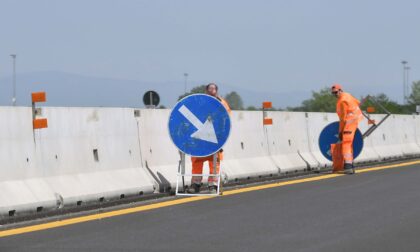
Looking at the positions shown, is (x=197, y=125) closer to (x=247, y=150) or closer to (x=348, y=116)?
(x=247, y=150)

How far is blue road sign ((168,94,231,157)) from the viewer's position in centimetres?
1259

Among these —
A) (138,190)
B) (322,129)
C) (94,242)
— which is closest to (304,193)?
(138,190)

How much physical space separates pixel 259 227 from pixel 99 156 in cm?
366

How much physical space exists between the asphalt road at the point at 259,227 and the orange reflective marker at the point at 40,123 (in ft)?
5.41

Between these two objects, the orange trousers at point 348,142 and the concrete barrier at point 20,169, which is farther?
the orange trousers at point 348,142

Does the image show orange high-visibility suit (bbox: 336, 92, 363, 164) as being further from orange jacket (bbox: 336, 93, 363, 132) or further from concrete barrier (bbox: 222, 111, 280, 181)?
concrete barrier (bbox: 222, 111, 280, 181)

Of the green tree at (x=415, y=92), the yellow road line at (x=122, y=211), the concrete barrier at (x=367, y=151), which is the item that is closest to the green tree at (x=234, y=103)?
the concrete barrier at (x=367, y=151)

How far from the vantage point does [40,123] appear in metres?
10.9

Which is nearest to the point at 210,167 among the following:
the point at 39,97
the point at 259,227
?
the point at 39,97

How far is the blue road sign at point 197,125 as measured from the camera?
1259 cm

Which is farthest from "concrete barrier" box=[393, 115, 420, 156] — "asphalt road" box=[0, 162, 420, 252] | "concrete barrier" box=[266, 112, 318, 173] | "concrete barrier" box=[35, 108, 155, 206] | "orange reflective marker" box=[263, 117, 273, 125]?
"concrete barrier" box=[35, 108, 155, 206]

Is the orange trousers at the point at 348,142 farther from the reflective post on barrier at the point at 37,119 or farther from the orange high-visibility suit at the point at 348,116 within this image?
the reflective post on barrier at the point at 37,119

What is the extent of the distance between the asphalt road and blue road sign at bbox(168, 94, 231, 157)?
0.83 metres

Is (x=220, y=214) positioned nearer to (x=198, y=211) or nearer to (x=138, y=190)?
(x=198, y=211)
